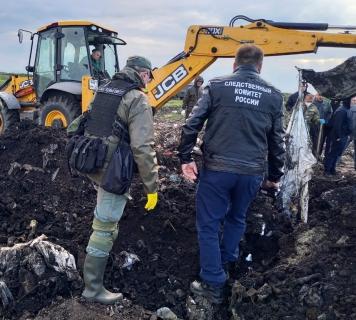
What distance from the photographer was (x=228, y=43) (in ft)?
22.4

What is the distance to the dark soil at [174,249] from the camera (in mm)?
3773

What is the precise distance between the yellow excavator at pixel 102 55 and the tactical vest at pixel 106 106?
3.43 m

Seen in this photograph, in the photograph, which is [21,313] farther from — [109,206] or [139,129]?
[139,129]

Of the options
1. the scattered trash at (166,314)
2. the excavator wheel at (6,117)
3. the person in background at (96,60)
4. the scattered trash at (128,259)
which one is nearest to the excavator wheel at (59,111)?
the person in background at (96,60)

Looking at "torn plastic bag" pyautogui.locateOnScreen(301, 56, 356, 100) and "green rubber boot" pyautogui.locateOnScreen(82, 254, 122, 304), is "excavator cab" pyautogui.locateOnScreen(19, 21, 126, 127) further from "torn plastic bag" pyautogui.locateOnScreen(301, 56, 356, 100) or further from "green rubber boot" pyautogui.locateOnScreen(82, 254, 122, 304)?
"green rubber boot" pyautogui.locateOnScreen(82, 254, 122, 304)

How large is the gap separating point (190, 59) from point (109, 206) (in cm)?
398

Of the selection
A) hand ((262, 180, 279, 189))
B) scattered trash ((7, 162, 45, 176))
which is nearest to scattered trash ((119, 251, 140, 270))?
hand ((262, 180, 279, 189))

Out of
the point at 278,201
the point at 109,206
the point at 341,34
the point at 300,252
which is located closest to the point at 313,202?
the point at 278,201

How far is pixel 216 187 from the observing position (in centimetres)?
385

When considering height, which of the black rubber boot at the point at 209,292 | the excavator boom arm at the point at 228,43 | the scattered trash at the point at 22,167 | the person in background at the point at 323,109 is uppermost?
the excavator boom arm at the point at 228,43

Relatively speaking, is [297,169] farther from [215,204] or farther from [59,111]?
[59,111]

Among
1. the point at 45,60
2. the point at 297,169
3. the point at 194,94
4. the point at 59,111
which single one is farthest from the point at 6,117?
the point at 297,169

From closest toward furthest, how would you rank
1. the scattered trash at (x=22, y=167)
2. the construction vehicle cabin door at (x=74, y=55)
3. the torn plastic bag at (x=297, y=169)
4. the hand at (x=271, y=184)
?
the hand at (x=271, y=184) < the torn plastic bag at (x=297, y=169) < the scattered trash at (x=22, y=167) < the construction vehicle cabin door at (x=74, y=55)

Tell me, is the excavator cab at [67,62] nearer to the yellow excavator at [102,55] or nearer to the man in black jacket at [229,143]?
the yellow excavator at [102,55]
